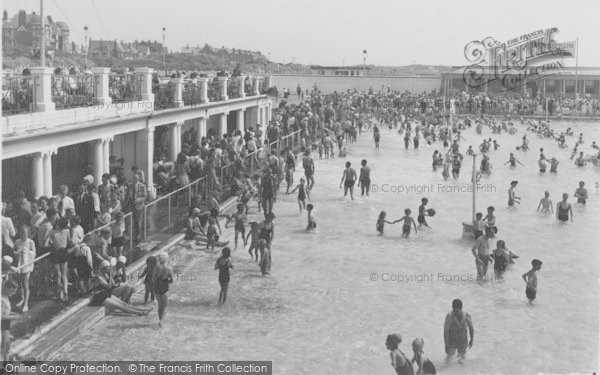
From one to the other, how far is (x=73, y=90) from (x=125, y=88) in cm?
297

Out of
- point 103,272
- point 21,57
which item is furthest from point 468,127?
point 103,272

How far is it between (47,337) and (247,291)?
14.0ft

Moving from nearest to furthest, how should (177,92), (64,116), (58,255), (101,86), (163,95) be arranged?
1. (58,255)
2. (64,116)
3. (101,86)
4. (163,95)
5. (177,92)

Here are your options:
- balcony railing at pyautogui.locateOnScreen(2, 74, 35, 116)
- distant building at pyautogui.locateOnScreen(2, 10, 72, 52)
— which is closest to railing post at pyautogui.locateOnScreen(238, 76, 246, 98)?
distant building at pyautogui.locateOnScreen(2, 10, 72, 52)

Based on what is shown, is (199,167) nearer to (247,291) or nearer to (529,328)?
(247,291)

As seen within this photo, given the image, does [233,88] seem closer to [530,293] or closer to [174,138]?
[174,138]

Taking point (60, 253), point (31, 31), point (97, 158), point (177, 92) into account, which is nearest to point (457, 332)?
point (60, 253)

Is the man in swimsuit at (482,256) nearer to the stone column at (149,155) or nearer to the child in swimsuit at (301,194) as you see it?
the child in swimsuit at (301,194)

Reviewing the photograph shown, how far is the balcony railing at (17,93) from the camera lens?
48.7 ft

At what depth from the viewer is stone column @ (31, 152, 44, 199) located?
1489cm

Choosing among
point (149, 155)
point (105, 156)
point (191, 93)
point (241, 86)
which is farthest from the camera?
point (241, 86)

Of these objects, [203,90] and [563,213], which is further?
[203,90]

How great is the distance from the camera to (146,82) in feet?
69.8

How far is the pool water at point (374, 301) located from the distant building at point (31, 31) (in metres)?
25.0
